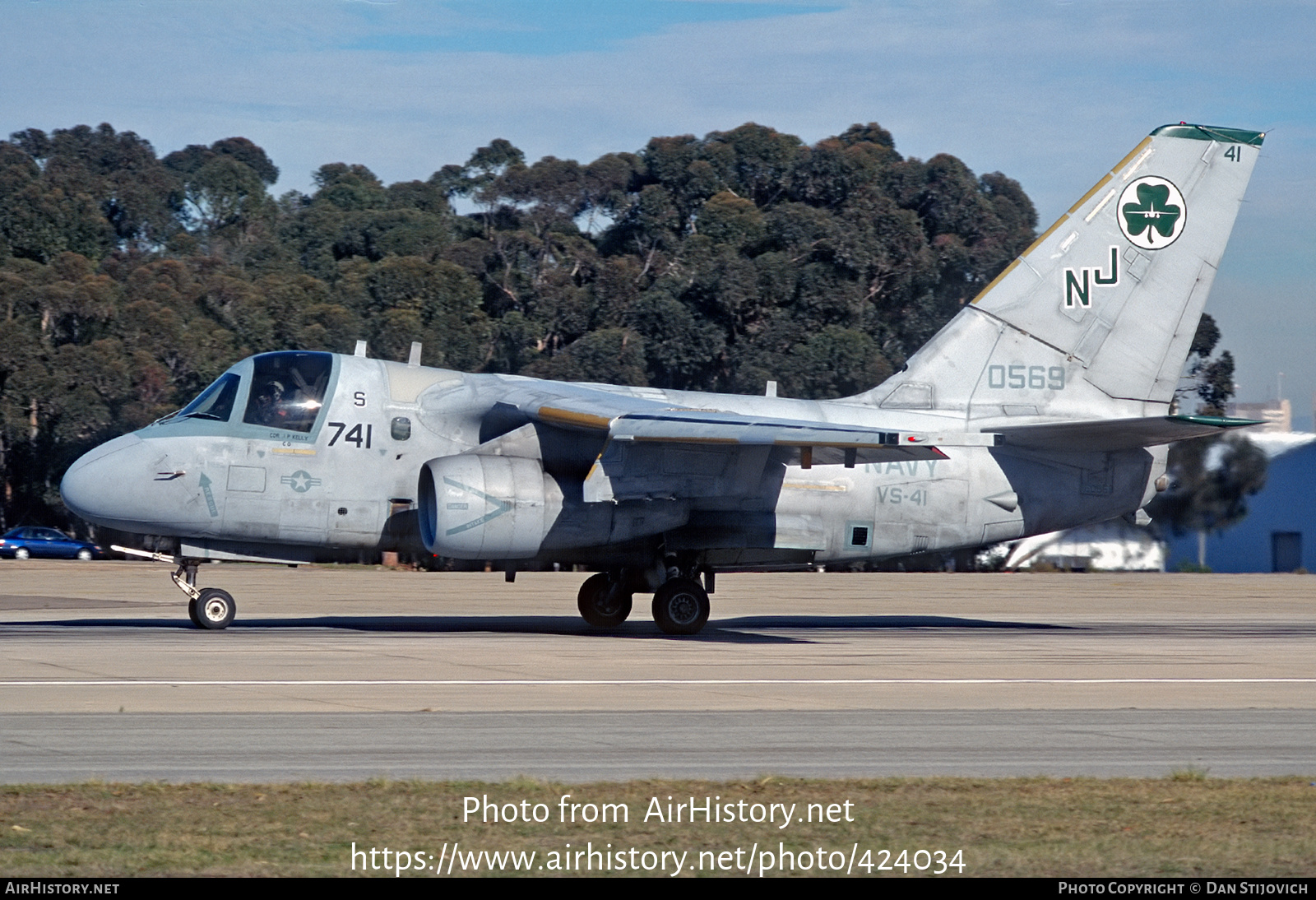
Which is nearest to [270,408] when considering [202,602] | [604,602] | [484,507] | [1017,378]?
[202,602]

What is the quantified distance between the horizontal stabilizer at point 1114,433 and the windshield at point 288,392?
10067 millimetres

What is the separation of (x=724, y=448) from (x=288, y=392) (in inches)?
239

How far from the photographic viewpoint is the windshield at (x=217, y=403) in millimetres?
19703

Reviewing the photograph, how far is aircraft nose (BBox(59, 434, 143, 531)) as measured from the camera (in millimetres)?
18922

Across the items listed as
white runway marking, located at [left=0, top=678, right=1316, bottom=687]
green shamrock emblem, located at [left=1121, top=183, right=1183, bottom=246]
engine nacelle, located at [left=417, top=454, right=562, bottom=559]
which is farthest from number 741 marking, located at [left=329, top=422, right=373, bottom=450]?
green shamrock emblem, located at [left=1121, top=183, right=1183, bottom=246]

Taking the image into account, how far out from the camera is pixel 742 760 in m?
9.97

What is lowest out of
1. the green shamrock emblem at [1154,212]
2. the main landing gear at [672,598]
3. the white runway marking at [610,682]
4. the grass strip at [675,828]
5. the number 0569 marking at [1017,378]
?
the white runway marking at [610,682]

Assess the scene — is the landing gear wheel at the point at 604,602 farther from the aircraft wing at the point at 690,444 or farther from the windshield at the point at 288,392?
the windshield at the point at 288,392

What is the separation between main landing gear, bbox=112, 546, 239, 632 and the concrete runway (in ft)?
1.53

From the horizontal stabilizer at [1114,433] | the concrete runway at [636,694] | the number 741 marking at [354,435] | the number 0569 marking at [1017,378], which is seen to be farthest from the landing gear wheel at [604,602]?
the number 0569 marking at [1017,378]

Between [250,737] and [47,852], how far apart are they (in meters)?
3.75

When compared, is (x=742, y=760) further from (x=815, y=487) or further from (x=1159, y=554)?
(x=1159, y=554)

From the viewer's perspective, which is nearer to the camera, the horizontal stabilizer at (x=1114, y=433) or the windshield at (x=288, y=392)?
the windshield at (x=288, y=392)

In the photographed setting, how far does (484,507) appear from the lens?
1891 centimetres
